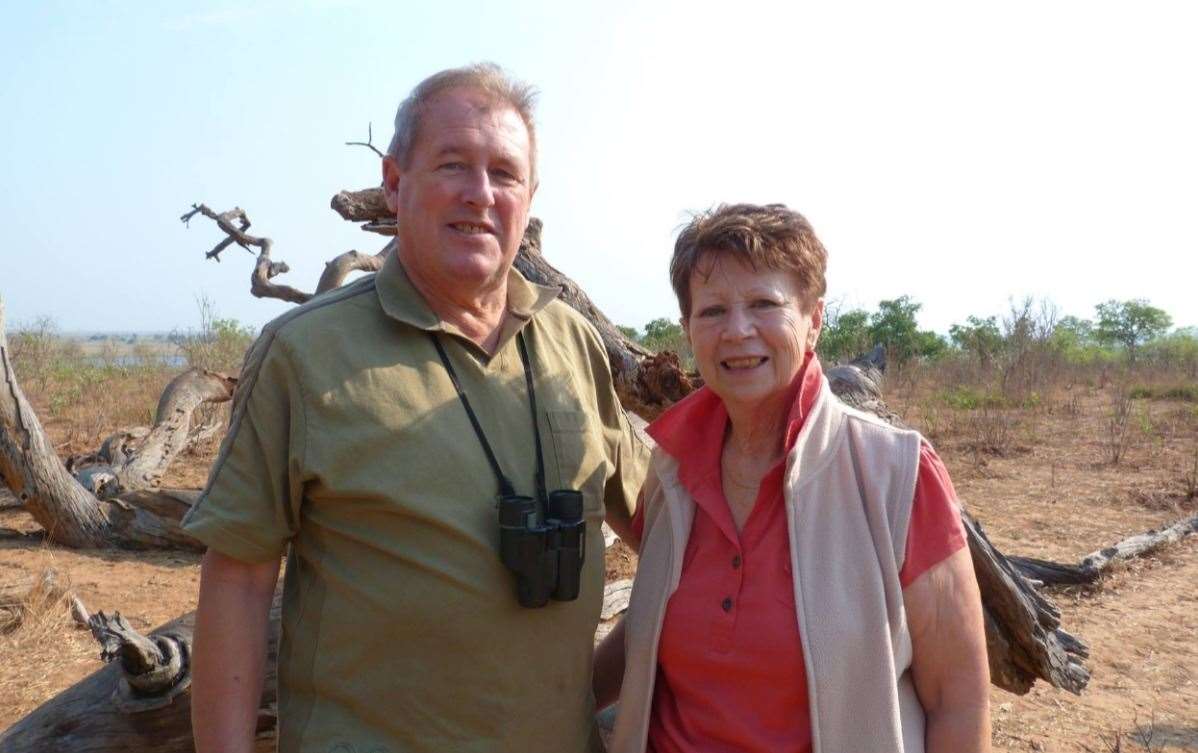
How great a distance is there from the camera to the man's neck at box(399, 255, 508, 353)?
182 cm

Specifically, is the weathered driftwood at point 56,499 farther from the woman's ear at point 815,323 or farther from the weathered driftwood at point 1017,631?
the woman's ear at point 815,323

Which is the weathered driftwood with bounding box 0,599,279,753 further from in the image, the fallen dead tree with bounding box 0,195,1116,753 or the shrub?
the shrub

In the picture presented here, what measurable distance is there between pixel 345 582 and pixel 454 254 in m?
0.63

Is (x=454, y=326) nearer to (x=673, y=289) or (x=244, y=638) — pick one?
(x=673, y=289)

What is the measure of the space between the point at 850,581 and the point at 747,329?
0.48 metres

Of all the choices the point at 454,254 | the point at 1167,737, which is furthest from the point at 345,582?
the point at 1167,737

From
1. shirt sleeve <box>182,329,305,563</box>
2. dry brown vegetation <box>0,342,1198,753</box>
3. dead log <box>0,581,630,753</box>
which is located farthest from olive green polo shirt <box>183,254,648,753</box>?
dry brown vegetation <box>0,342,1198,753</box>

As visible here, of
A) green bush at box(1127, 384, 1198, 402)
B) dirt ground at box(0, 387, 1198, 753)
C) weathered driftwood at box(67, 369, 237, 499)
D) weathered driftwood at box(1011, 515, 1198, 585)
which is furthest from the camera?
green bush at box(1127, 384, 1198, 402)

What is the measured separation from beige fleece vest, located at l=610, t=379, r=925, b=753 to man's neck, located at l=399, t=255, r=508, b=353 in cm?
58

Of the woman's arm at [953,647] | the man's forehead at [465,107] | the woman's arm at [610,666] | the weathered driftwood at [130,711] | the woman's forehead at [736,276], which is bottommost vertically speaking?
the weathered driftwood at [130,711]

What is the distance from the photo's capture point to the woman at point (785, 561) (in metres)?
Result: 1.58

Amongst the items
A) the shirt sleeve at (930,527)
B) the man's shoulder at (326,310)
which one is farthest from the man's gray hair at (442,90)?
the shirt sleeve at (930,527)

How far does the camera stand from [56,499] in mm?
6473

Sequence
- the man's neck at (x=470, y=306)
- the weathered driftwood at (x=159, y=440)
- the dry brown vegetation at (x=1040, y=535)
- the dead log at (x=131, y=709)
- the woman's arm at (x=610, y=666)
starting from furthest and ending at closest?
the weathered driftwood at (x=159, y=440), the dry brown vegetation at (x=1040, y=535), the dead log at (x=131, y=709), the woman's arm at (x=610, y=666), the man's neck at (x=470, y=306)
